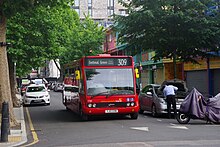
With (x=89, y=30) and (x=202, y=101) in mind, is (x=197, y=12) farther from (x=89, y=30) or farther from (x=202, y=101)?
(x=89, y=30)

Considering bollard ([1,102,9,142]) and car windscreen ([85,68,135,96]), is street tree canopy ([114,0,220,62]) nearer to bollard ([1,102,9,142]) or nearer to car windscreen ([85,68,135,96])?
car windscreen ([85,68,135,96])

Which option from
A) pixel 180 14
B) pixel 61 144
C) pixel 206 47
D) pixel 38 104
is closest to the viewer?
pixel 61 144

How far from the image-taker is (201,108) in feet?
49.1

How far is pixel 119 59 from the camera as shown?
16641 millimetres

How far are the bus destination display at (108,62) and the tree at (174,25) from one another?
5.58 metres

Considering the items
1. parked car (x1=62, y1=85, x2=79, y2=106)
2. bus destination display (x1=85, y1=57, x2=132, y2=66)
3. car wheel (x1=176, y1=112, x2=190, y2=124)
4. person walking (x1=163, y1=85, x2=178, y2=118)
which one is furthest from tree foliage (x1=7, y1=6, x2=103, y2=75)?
car wheel (x1=176, y1=112, x2=190, y2=124)

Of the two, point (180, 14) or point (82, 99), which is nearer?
point (82, 99)

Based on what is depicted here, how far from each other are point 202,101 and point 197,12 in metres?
8.53

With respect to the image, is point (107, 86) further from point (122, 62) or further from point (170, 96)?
point (170, 96)

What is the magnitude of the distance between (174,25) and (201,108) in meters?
8.27

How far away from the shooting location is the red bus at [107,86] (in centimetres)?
1611

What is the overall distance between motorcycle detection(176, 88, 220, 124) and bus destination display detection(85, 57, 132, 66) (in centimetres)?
303

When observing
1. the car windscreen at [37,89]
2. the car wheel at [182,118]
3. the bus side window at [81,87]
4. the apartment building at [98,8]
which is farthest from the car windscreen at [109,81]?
the apartment building at [98,8]

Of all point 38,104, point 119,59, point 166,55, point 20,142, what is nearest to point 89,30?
Answer: point 38,104
